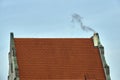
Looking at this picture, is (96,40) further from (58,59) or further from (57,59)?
(57,59)

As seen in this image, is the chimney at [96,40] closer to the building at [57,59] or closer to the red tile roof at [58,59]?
the building at [57,59]

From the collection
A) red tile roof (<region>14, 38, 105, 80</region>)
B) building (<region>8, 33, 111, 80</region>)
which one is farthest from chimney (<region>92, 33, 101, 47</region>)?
red tile roof (<region>14, 38, 105, 80</region>)

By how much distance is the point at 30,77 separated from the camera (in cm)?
6794

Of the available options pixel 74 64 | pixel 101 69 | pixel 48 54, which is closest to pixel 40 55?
pixel 48 54

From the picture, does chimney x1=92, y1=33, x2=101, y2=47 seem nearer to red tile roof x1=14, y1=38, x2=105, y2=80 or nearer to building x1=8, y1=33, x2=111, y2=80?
building x1=8, y1=33, x2=111, y2=80

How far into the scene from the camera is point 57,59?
7150 centimetres

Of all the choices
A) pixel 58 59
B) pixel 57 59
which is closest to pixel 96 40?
pixel 58 59

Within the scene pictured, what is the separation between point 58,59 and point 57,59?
177 millimetres

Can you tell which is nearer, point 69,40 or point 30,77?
point 30,77

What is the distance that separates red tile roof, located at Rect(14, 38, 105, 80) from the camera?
68938mm

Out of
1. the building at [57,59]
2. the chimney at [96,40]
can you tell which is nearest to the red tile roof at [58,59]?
the building at [57,59]

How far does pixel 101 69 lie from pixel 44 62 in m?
9.44

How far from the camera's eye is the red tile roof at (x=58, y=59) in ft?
226

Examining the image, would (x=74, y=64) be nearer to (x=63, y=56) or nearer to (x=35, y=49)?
(x=63, y=56)
